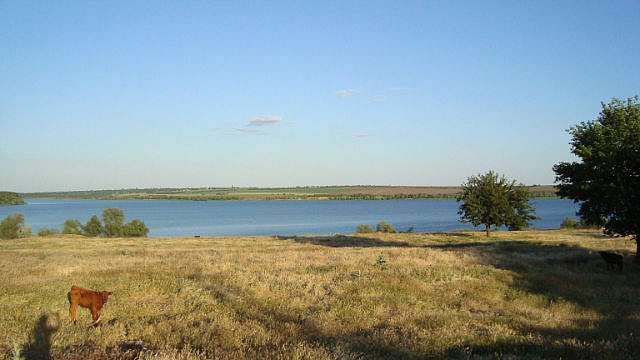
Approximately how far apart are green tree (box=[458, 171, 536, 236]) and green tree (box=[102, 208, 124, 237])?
194 ft

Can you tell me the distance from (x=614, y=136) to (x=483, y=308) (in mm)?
13575

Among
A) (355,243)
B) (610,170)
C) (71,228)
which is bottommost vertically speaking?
(71,228)

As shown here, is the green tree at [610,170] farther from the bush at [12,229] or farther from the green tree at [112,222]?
the green tree at [112,222]

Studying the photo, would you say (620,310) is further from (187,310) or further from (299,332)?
(187,310)

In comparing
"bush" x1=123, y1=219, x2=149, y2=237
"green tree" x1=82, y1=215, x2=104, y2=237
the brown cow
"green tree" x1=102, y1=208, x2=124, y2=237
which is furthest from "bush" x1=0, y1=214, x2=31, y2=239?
the brown cow

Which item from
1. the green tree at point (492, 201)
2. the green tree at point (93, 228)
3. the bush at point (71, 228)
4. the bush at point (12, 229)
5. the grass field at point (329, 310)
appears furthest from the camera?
the green tree at point (93, 228)

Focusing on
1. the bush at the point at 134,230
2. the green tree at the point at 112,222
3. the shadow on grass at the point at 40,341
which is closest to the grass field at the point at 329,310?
the shadow on grass at the point at 40,341

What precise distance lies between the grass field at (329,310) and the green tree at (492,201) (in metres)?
32.0

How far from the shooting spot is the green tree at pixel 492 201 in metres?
54.4

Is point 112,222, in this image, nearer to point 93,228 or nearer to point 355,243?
point 93,228

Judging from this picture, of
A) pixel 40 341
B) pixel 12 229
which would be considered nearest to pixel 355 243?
pixel 40 341

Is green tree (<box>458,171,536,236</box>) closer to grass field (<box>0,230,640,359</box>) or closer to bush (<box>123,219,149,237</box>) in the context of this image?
grass field (<box>0,230,640,359</box>)

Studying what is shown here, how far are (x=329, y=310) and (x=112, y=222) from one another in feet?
270

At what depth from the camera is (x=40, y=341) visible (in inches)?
382
